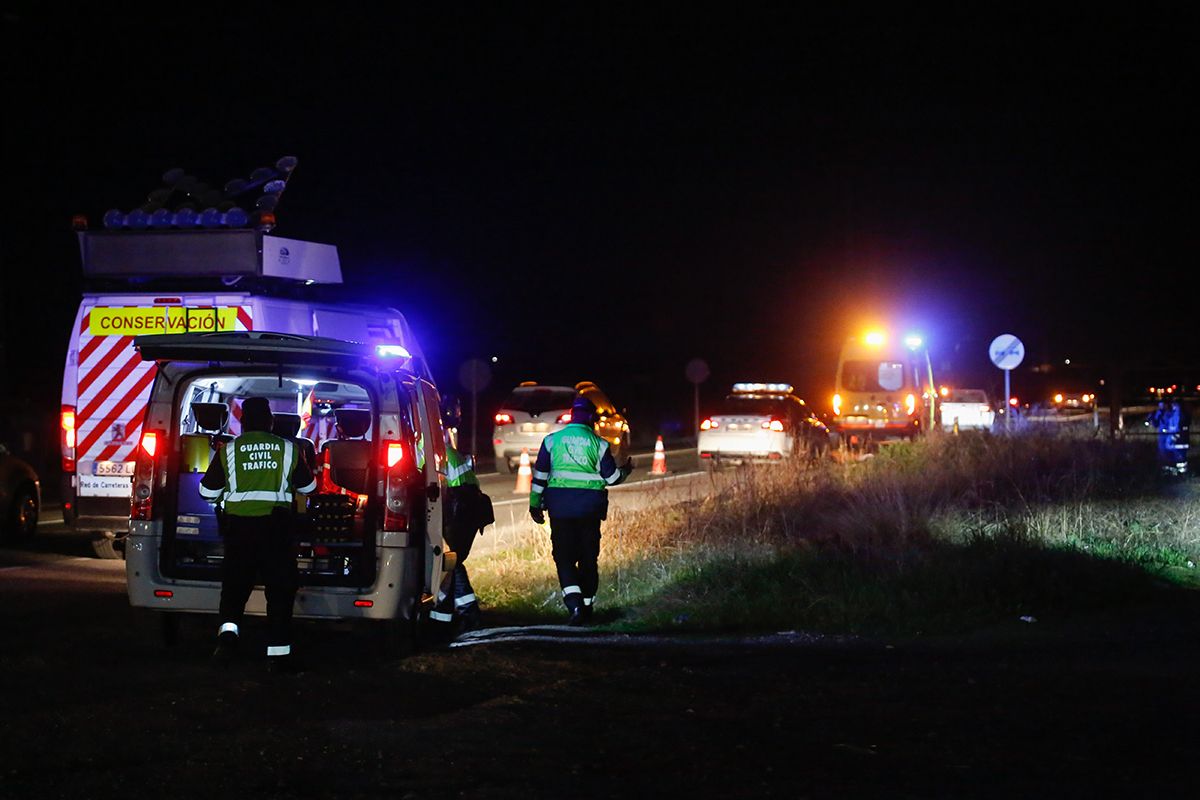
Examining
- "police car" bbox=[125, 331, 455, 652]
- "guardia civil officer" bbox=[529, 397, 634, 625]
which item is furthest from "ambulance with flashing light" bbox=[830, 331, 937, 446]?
"police car" bbox=[125, 331, 455, 652]

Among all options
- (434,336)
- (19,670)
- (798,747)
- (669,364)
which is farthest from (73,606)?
(669,364)

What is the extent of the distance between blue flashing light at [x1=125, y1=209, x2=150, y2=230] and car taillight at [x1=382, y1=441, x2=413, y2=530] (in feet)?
18.7

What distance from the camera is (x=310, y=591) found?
8.69 metres

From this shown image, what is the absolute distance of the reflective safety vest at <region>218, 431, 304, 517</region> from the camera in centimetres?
843

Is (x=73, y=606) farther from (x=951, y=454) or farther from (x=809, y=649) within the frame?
(x=951, y=454)

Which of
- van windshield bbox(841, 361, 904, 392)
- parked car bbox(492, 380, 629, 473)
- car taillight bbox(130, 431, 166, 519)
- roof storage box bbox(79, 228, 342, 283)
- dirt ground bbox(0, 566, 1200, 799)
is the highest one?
roof storage box bbox(79, 228, 342, 283)

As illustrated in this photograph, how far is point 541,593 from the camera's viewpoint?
39.1 ft

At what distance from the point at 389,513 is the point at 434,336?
62.0m

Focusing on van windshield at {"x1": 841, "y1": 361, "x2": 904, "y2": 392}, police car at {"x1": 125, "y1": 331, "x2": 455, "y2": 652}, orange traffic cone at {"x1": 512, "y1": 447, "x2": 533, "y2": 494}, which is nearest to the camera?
police car at {"x1": 125, "y1": 331, "x2": 455, "y2": 652}

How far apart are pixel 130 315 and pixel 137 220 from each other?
2.99 feet

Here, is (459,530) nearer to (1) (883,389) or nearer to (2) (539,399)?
(2) (539,399)

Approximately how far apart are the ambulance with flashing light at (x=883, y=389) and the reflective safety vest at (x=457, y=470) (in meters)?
20.5

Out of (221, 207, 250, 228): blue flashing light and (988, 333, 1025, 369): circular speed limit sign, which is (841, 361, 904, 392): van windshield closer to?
(988, 333, 1025, 369): circular speed limit sign

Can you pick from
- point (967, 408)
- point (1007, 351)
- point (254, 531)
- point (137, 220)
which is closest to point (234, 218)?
point (137, 220)
